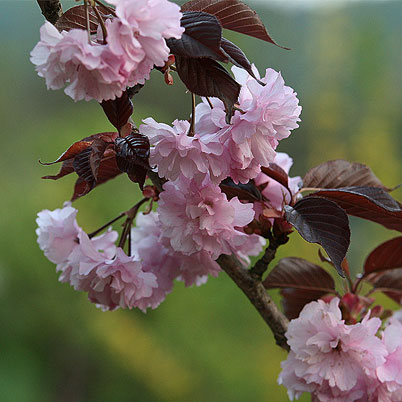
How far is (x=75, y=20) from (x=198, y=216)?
0.16 meters

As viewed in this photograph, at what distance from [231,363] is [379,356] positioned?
2.45 m

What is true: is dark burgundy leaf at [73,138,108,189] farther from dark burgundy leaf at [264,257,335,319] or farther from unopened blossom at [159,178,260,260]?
dark burgundy leaf at [264,257,335,319]

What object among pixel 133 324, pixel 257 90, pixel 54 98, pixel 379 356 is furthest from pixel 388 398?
pixel 54 98

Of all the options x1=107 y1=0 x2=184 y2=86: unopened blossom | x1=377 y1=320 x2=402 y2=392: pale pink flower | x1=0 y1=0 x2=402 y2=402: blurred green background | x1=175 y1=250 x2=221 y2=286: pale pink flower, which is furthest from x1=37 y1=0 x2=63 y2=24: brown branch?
x1=0 y1=0 x2=402 y2=402: blurred green background

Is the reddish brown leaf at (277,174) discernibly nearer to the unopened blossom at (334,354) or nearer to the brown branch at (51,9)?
the unopened blossom at (334,354)

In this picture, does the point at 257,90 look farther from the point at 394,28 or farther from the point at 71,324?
the point at 394,28

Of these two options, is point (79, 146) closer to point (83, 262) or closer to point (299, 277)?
point (83, 262)

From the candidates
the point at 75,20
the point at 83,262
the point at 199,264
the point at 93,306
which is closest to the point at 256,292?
the point at 199,264

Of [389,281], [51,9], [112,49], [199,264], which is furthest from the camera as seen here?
[389,281]

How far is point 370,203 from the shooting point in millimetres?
437

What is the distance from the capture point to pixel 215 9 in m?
0.39

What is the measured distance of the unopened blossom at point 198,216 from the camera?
1.33ft

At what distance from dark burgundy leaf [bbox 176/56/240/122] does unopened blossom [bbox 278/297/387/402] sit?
0.21 meters

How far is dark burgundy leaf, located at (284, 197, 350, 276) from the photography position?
0.40m
